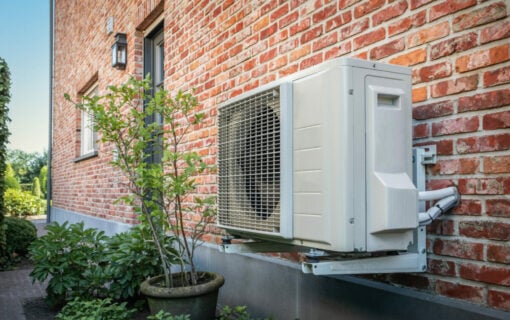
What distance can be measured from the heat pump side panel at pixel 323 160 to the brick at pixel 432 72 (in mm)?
519

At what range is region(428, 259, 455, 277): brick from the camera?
78.1 inches

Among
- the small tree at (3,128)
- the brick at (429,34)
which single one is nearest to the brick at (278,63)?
the brick at (429,34)

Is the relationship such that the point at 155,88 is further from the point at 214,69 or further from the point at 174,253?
the point at 174,253

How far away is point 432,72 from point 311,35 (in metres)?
0.94

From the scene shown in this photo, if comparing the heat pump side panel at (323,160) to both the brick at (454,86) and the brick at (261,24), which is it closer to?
the brick at (454,86)

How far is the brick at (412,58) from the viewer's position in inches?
84.8

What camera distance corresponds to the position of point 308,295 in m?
2.82

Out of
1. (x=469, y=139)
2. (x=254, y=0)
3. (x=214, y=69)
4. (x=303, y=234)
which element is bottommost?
(x=303, y=234)

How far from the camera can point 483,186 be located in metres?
1.87

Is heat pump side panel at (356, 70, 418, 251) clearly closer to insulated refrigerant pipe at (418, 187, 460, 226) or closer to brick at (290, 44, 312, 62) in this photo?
insulated refrigerant pipe at (418, 187, 460, 226)

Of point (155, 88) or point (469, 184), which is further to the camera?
point (155, 88)

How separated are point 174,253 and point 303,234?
192 centimetres

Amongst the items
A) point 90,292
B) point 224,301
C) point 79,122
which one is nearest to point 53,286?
point 90,292

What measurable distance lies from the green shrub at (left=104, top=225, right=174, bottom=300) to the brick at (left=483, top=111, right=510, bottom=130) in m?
2.51
